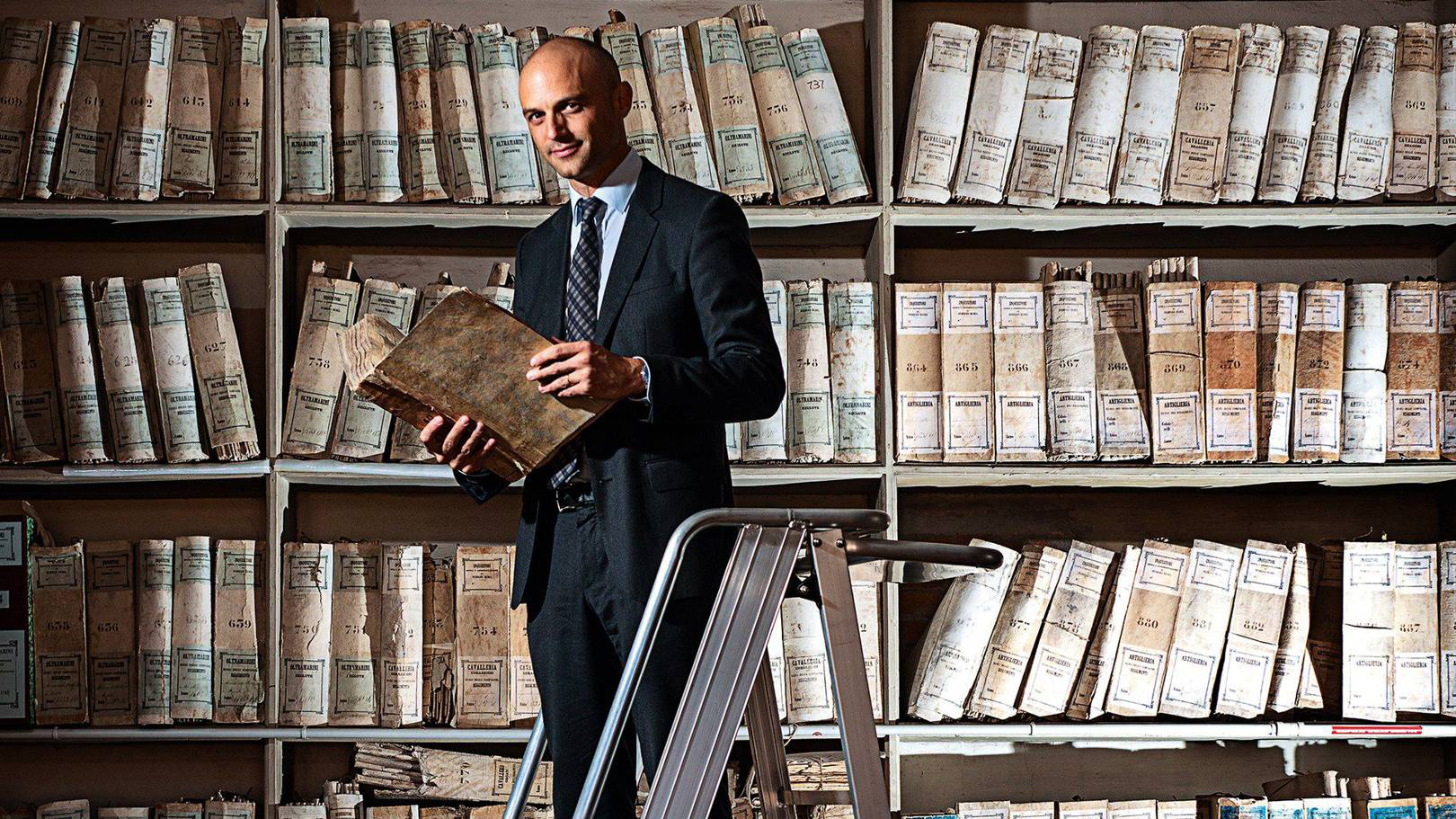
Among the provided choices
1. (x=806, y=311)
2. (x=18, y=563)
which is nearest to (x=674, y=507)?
(x=806, y=311)

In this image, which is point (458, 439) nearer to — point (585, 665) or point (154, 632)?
point (585, 665)

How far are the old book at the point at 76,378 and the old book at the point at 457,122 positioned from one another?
70cm

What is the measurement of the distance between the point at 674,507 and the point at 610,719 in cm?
32

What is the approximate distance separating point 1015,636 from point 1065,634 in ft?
0.30

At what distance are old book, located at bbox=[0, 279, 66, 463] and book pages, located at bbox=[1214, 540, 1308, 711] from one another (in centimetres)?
Result: 214

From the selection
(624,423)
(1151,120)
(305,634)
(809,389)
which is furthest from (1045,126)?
(305,634)

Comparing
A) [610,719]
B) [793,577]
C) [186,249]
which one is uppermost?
[186,249]

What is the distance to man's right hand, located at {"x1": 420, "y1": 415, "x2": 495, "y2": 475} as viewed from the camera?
1.27 meters

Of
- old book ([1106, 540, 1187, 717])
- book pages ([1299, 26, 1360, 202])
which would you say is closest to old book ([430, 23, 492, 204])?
old book ([1106, 540, 1187, 717])

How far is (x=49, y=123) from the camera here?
221 cm

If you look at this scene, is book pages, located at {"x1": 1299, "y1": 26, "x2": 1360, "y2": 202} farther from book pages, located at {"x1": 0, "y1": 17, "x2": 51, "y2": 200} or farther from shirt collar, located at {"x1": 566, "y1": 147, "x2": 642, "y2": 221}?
book pages, located at {"x1": 0, "y1": 17, "x2": 51, "y2": 200}

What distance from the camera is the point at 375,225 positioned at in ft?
7.55

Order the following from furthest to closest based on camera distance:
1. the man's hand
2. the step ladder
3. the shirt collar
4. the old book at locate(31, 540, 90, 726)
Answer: the old book at locate(31, 540, 90, 726) < the shirt collar < the man's hand < the step ladder

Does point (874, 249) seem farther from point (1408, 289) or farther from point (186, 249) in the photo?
point (186, 249)
